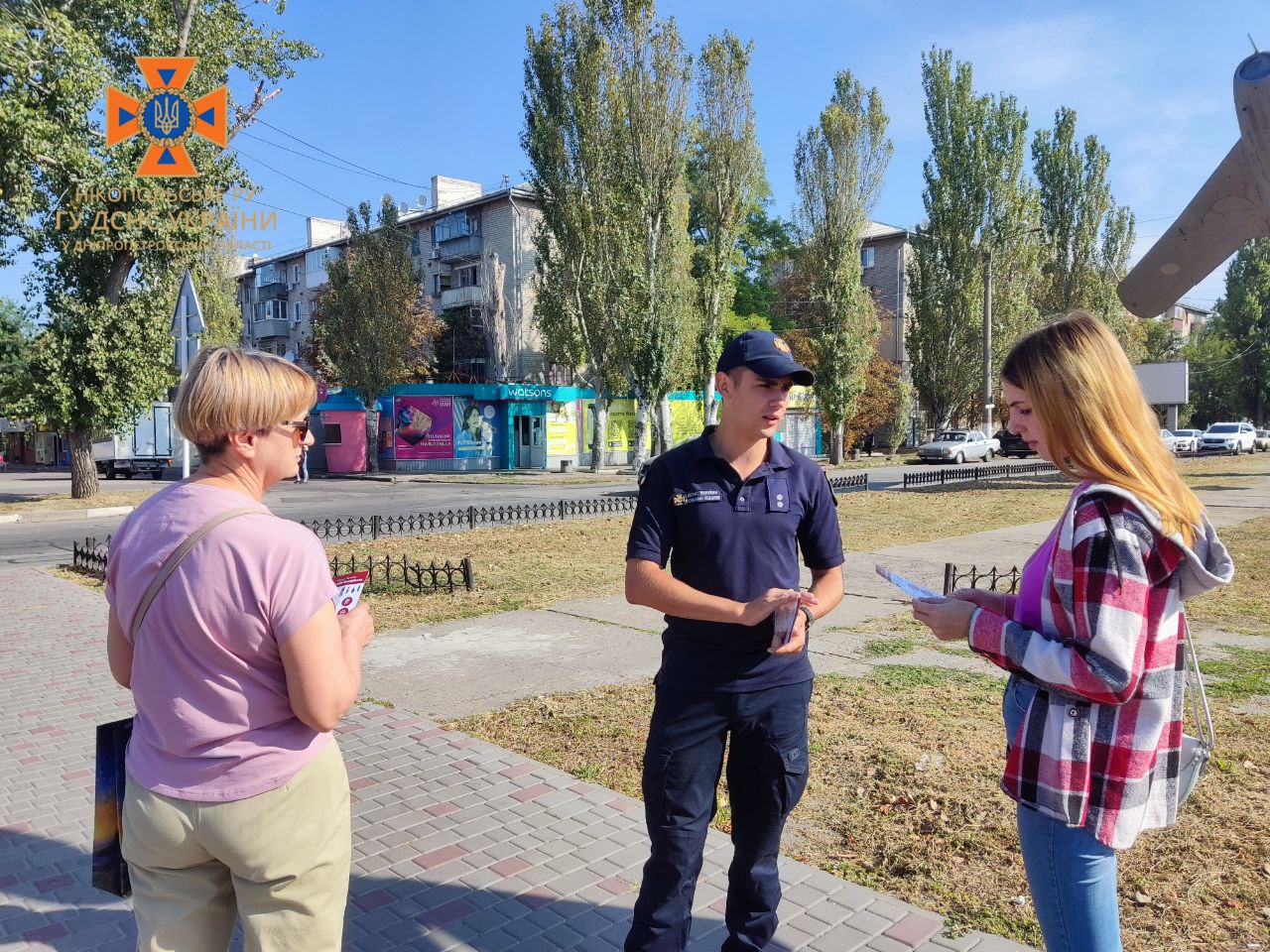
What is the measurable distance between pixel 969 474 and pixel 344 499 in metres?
17.4

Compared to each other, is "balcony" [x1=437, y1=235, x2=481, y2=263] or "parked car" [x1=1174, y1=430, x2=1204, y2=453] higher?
"balcony" [x1=437, y1=235, x2=481, y2=263]

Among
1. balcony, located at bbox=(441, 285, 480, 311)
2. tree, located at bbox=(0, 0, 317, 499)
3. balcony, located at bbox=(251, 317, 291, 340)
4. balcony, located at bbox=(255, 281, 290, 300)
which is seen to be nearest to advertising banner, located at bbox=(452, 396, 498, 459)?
balcony, located at bbox=(441, 285, 480, 311)

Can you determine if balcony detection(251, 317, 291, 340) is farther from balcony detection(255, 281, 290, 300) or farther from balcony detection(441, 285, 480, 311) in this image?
balcony detection(441, 285, 480, 311)

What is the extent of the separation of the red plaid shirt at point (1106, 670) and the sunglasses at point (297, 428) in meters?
1.67

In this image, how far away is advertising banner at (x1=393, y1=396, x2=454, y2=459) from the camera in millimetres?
38500

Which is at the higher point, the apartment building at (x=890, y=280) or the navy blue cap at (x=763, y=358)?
the apartment building at (x=890, y=280)

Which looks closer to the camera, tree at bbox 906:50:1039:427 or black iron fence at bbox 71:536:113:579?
black iron fence at bbox 71:536:113:579

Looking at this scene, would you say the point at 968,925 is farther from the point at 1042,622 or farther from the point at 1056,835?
the point at 1042,622

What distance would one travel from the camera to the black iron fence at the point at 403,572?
959 centimetres

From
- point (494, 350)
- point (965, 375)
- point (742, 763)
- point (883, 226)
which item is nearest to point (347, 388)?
point (494, 350)

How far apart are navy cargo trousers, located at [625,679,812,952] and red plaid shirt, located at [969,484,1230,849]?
0.79 metres

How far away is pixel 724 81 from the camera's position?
3133 cm

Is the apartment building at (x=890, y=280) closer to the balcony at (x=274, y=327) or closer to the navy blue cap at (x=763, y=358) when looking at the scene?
the balcony at (x=274, y=327)

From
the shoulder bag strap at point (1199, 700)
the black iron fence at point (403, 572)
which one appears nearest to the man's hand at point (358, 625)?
the shoulder bag strap at point (1199, 700)
